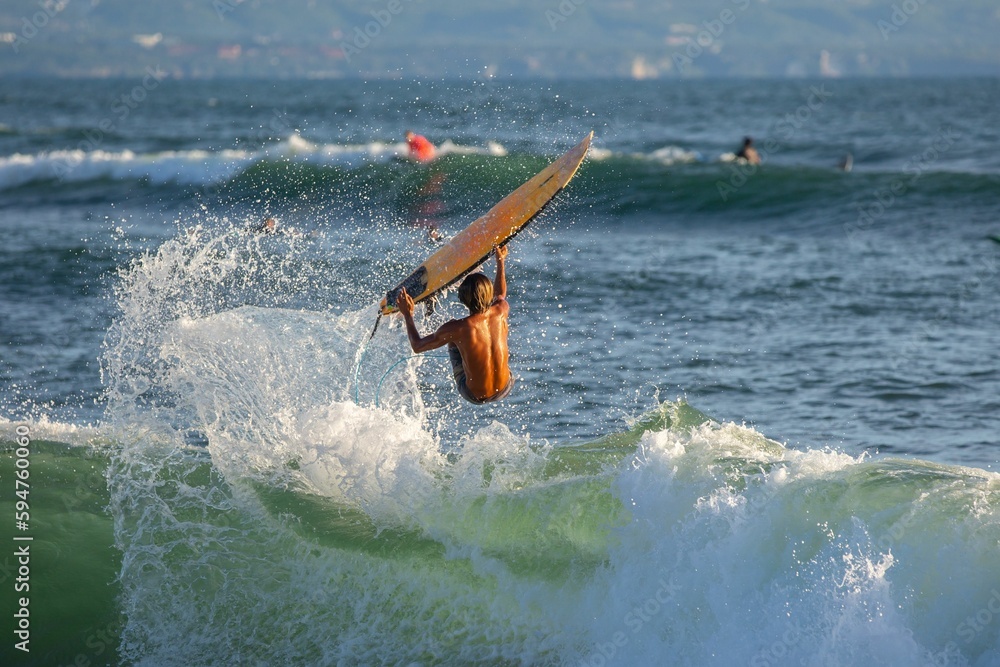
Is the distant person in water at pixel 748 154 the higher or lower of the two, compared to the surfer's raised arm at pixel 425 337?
higher

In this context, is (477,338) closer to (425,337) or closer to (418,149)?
(425,337)

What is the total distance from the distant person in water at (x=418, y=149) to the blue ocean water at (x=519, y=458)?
6483 millimetres

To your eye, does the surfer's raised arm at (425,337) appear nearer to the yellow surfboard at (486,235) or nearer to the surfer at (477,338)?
the surfer at (477,338)

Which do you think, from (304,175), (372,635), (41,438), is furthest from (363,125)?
(372,635)

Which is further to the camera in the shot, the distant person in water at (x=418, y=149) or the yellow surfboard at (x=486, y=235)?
the distant person in water at (x=418, y=149)

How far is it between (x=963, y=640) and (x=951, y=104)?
208 ft

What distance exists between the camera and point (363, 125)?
4309 centimetres

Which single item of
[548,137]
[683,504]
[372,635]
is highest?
[548,137]

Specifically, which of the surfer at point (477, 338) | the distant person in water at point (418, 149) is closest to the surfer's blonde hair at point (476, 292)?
the surfer at point (477, 338)

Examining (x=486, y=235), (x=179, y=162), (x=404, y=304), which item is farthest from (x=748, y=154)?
(x=404, y=304)

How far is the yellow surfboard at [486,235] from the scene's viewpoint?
7.97 m

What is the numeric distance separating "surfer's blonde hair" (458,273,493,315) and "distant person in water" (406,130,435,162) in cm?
1617

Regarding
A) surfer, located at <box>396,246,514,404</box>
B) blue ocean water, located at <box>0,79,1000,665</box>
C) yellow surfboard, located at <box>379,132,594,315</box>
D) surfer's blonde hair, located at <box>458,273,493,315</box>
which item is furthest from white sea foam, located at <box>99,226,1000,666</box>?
surfer's blonde hair, located at <box>458,273,493,315</box>

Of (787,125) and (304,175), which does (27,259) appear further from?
(787,125)
